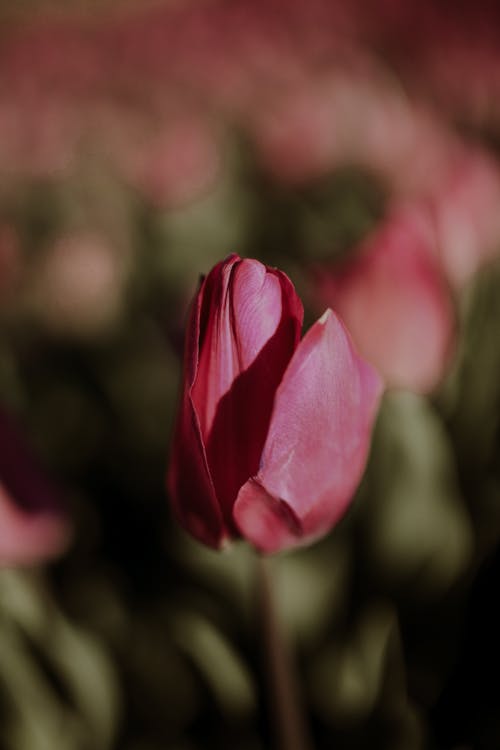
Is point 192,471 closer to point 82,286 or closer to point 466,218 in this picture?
point 466,218

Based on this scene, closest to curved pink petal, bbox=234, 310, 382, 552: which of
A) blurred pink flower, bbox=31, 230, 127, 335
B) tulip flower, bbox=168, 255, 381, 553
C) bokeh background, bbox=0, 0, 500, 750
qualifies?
tulip flower, bbox=168, 255, 381, 553

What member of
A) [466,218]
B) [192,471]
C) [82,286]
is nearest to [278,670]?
[192,471]

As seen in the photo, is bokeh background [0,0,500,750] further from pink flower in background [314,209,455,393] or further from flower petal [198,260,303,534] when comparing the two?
flower petal [198,260,303,534]

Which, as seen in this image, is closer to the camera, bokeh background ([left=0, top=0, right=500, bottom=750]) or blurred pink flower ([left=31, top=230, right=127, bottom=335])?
bokeh background ([left=0, top=0, right=500, bottom=750])

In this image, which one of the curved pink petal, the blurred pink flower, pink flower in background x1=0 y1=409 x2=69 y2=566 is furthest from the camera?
the blurred pink flower

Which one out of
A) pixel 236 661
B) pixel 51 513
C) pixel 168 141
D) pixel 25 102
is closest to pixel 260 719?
pixel 236 661

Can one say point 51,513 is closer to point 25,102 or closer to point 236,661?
point 236,661

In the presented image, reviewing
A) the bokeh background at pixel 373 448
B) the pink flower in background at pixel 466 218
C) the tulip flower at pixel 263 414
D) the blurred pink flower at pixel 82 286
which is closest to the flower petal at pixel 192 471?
the tulip flower at pixel 263 414
